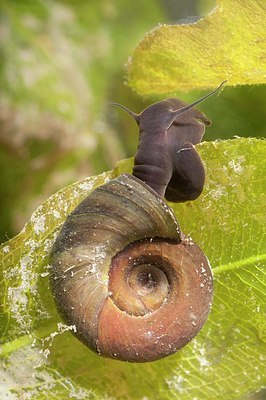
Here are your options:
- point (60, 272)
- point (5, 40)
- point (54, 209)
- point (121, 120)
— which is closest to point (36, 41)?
point (5, 40)

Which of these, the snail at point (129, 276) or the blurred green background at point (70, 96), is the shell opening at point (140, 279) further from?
the blurred green background at point (70, 96)

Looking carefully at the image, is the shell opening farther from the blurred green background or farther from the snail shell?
the blurred green background

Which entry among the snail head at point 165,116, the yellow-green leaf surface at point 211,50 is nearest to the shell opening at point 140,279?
the snail head at point 165,116

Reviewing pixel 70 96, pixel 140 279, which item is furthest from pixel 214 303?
pixel 70 96

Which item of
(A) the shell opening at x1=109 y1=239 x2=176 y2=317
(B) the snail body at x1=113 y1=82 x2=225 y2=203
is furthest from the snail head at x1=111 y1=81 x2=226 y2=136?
(A) the shell opening at x1=109 y1=239 x2=176 y2=317

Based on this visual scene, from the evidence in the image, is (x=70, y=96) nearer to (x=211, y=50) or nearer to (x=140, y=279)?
(x=211, y=50)

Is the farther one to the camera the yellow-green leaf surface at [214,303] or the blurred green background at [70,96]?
the blurred green background at [70,96]
